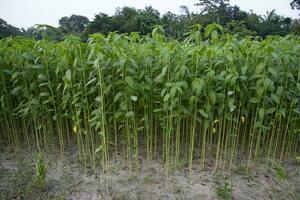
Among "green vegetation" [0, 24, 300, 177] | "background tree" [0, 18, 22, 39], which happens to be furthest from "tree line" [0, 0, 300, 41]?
"green vegetation" [0, 24, 300, 177]

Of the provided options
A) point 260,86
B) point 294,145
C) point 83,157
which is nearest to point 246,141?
point 294,145

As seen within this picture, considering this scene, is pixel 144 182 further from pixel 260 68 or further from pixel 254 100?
pixel 260 68

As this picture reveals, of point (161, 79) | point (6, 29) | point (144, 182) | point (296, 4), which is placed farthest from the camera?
point (296, 4)

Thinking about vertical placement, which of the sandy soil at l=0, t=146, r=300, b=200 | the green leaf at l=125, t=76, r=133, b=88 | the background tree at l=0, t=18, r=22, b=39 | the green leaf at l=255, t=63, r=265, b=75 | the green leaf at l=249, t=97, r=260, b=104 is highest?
the background tree at l=0, t=18, r=22, b=39

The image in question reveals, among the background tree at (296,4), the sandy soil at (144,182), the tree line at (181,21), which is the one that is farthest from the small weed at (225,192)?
the background tree at (296,4)

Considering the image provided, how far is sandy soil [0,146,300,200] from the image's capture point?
252 cm

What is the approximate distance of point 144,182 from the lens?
2668 mm

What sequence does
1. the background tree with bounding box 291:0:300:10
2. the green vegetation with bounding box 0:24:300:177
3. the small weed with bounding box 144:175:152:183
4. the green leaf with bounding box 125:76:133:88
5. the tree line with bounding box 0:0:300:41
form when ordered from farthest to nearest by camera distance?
1. the background tree with bounding box 291:0:300:10
2. the tree line with bounding box 0:0:300:41
3. the small weed with bounding box 144:175:152:183
4. the green vegetation with bounding box 0:24:300:177
5. the green leaf with bounding box 125:76:133:88

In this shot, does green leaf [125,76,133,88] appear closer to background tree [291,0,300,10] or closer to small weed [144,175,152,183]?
small weed [144,175,152,183]

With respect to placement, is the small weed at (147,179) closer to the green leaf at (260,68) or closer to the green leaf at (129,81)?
the green leaf at (129,81)

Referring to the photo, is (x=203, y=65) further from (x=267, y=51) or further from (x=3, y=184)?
(x=3, y=184)

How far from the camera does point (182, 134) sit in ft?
10.5

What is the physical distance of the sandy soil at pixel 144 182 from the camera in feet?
8.27

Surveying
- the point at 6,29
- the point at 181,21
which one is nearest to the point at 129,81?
the point at 6,29
